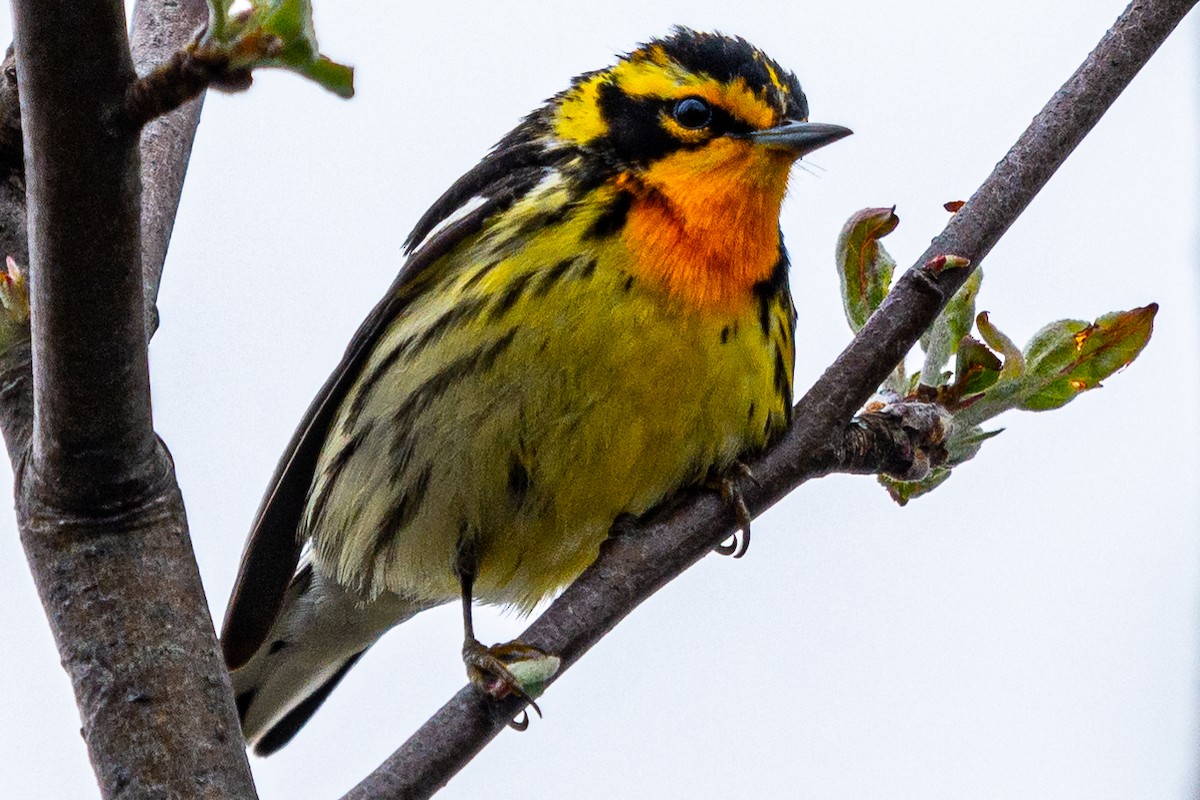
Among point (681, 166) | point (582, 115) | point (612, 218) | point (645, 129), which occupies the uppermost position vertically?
point (582, 115)

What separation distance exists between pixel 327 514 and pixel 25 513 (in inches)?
66.7

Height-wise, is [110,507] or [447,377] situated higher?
[447,377]

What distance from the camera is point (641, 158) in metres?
3.51

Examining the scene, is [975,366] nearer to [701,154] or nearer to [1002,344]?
[1002,344]

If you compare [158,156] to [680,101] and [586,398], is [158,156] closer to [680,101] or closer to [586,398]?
[586,398]

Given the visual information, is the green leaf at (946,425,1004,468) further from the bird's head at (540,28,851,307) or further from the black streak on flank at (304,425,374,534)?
the black streak on flank at (304,425,374,534)

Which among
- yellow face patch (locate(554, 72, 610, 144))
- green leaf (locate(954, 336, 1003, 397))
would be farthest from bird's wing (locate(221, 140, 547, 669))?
green leaf (locate(954, 336, 1003, 397))

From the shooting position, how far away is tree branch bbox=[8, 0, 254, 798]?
1.56m

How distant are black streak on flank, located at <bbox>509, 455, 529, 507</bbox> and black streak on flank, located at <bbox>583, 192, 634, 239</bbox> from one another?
54 centimetres

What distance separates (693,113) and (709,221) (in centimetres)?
36

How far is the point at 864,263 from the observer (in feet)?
9.11

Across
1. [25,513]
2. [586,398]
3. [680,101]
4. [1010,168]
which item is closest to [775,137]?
[680,101]

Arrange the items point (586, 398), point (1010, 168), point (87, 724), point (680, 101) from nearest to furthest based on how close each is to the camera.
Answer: point (87, 724), point (1010, 168), point (586, 398), point (680, 101)

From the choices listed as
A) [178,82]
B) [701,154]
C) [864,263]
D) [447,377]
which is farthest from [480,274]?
[178,82]
